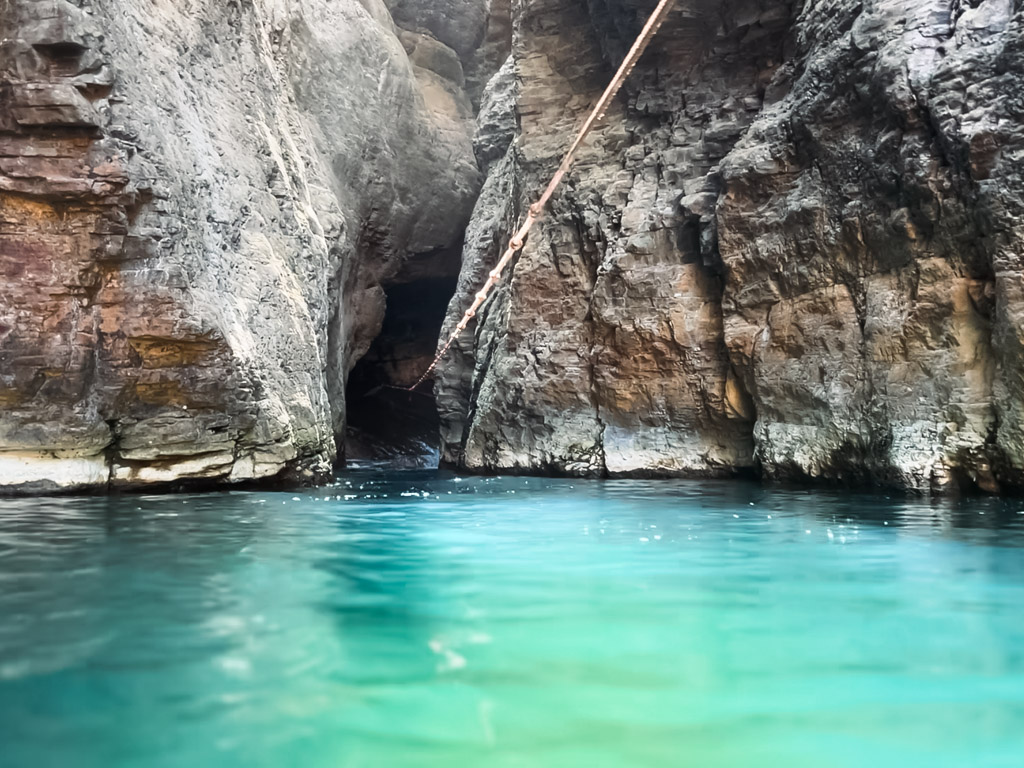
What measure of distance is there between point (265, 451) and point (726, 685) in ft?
21.9

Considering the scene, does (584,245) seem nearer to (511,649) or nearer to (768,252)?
(768,252)

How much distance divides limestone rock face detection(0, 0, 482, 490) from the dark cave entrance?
9233 mm

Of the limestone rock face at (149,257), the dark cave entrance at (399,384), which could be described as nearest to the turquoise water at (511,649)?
the limestone rock face at (149,257)

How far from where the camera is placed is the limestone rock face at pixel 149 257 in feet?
22.1

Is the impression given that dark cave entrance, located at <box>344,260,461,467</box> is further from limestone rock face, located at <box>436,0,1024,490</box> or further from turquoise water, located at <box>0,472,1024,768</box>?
turquoise water, located at <box>0,472,1024,768</box>

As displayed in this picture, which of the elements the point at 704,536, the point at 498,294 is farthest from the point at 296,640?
the point at 498,294

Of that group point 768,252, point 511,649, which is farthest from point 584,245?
point 511,649

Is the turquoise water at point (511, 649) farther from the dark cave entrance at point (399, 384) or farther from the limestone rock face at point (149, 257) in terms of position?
the dark cave entrance at point (399, 384)

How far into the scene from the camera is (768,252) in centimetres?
905

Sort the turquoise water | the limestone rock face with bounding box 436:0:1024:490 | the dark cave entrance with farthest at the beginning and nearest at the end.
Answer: the dark cave entrance, the limestone rock face with bounding box 436:0:1024:490, the turquoise water

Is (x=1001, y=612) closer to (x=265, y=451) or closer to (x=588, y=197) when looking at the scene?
(x=265, y=451)

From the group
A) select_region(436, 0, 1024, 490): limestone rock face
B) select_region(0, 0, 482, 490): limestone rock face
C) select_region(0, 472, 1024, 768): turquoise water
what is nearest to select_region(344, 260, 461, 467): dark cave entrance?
select_region(436, 0, 1024, 490): limestone rock face

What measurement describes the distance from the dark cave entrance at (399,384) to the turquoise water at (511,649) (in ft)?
50.1

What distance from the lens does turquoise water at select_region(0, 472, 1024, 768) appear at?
159 cm
